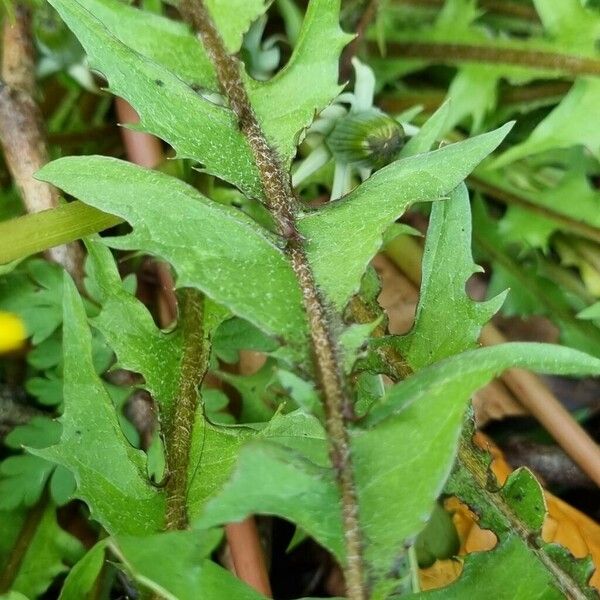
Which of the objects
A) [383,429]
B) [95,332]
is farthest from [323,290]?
[95,332]

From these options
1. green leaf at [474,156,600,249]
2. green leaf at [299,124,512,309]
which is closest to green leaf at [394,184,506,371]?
green leaf at [299,124,512,309]

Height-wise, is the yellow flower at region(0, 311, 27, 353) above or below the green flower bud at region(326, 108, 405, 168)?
below

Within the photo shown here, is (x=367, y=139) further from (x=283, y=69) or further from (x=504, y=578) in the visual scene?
(x=504, y=578)

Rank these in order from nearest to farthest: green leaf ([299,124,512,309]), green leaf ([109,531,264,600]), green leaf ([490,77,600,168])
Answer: green leaf ([109,531,264,600])
green leaf ([299,124,512,309])
green leaf ([490,77,600,168])

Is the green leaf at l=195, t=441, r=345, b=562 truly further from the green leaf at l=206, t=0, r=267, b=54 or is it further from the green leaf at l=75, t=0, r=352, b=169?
the green leaf at l=206, t=0, r=267, b=54

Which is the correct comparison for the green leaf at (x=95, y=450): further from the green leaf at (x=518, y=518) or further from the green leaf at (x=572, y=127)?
the green leaf at (x=572, y=127)

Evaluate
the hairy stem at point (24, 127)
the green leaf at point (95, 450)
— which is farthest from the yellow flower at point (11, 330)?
the green leaf at point (95, 450)

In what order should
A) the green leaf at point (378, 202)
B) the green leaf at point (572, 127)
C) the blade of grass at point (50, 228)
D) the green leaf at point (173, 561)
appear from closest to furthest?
the green leaf at point (173, 561)
the green leaf at point (378, 202)
the blade of grass at point (50, 228)
the green leaf at point (572, 127)
